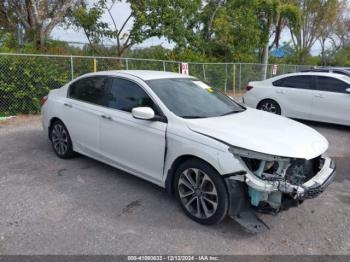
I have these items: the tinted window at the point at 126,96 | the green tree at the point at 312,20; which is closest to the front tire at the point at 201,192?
the tinted window at the point at 126,96

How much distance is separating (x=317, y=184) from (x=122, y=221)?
2.12 meters

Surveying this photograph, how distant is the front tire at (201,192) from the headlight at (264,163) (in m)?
0.32

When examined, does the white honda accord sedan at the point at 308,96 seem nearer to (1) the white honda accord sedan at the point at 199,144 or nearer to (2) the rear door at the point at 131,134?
(1) the white honda accord sedan at the point at 199,144

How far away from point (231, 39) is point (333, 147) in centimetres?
1331

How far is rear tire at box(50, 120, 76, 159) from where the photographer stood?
5.87 meters

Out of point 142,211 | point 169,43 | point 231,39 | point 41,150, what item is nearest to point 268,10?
point 231,39

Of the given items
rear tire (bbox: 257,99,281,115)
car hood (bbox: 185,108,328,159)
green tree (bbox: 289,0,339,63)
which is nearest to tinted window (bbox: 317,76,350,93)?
rear tire (bbox: 257,99,281,115)

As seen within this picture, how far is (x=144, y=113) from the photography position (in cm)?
423

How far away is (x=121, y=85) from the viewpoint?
16.5 feet

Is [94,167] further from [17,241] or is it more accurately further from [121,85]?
[17,241]

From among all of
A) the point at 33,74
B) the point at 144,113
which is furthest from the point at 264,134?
the point at 33,74

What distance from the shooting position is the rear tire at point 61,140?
587 centimetres

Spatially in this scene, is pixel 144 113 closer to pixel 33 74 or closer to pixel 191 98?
pixel 191 98

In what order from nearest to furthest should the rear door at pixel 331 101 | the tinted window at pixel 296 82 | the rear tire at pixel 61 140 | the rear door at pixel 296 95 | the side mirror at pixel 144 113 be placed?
the side mirror at pixel 144 113 < the rear tire at pixel 61 140 < the rear door at pixel 331 101 < the rear door at pixel 296 95 < the tinted window at pixel 296 82
